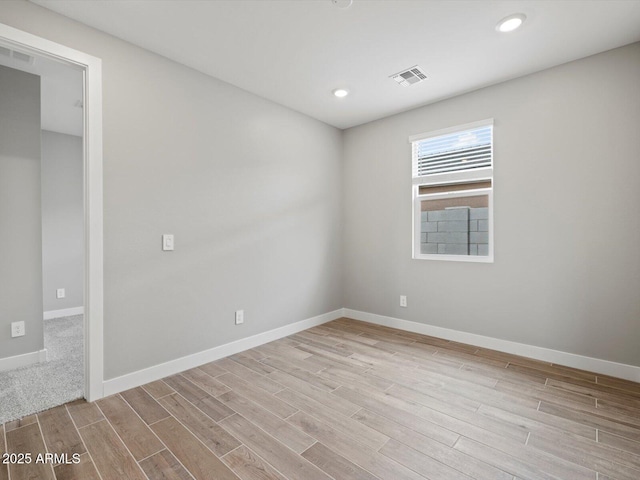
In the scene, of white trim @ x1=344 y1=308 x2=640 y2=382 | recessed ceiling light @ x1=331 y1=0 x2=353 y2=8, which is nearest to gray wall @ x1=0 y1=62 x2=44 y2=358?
recessed ceiling light @ x1=331 y1=0 x2=353 y2=8

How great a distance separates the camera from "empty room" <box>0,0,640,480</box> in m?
1.81

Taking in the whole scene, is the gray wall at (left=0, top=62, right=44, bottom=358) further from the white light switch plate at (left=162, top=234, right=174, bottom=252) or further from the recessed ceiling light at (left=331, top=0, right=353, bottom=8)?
the recessed ceiling light at (left=331, top=0, right=353, bottom=8)

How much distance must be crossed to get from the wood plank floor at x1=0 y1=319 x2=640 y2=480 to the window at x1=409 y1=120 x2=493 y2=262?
49.6 inches

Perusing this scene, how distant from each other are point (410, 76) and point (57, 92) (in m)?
3.69

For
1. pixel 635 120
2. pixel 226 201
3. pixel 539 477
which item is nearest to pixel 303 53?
pixel 226 201

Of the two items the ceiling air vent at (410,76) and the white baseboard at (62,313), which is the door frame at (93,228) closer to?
the ceiling air vent at (410,76)

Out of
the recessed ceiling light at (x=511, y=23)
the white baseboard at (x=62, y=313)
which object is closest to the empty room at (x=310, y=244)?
the recessed ceiling light at (x=511, y=23)

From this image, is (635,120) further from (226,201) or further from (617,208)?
(226,201)

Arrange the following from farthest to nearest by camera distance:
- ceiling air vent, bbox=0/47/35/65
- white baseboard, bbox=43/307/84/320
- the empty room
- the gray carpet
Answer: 1. white baseboard, bbox=43/307/84/320
2. ceiling air vent, bbox=0/47/35/65
3. the gray carpet
4. the empty room

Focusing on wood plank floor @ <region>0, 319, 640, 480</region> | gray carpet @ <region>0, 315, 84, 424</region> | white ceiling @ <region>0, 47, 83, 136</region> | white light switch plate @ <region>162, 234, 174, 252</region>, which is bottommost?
wood plank floor @ <region>0, 319, 640, 480</region>

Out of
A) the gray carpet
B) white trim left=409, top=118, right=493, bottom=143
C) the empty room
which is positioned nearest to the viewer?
the empty room

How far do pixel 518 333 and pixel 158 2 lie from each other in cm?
398

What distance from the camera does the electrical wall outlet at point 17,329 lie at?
2748mm

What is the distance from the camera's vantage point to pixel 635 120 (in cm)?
244
